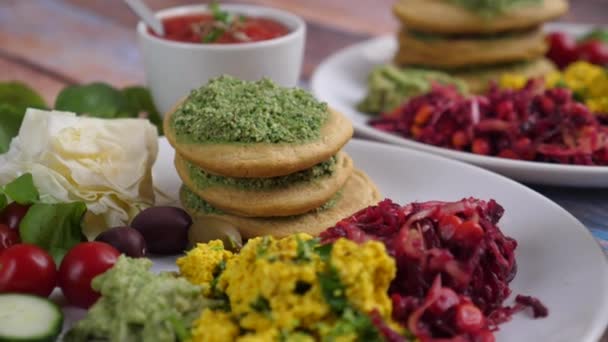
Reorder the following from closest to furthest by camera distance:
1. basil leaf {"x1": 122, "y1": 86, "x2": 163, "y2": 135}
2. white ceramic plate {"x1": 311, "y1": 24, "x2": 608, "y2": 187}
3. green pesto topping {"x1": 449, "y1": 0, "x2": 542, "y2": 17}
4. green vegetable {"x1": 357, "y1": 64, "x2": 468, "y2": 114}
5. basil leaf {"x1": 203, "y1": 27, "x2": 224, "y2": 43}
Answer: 1. white ceramic plate {"x1": 311, "y1": 24, "x2": 608, "y2": 187}
2. basil leaf {"x1": 203, "y1": 27, "x2": 224, "y2": 43}
3. basil leaf {"x1": 122, "y1": 86, "x2": 163, "y2": 135}
4. green vegetable {"x1": 357, "y1": 64, "x2": 468, "y2": 114}
5. green pesto topping {"x1": 449, "y1": 0, "x2": 542, "y2": 17}

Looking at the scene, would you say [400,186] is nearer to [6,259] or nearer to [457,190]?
[457,190]

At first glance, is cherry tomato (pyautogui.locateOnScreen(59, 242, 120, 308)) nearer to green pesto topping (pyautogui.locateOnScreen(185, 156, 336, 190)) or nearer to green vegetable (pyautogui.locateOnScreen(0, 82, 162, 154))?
green pesto topping (pyautogui.locateOnScreen(185, 156, 336, 190))

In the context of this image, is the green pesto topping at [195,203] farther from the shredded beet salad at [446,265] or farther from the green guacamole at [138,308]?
the green guacamole at [138,308]

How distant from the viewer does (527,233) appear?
10.5 feet

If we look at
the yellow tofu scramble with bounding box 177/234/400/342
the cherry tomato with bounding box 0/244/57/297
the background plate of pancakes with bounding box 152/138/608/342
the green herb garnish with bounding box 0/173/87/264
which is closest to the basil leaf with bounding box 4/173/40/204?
the green herb garnish with bounding box 0/173/87/264

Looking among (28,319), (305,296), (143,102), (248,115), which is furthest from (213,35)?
(305,296)

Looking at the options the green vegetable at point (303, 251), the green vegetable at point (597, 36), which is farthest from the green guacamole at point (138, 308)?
the green vegetable at point (597, 36)

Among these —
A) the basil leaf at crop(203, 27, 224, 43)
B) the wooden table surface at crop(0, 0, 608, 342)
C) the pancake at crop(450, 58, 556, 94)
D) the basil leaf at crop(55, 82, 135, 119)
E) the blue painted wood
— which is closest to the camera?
the blue painted wood

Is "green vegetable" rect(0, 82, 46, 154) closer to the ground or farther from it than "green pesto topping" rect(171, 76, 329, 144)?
closer to the ground

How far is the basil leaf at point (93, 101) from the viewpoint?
4348 mm

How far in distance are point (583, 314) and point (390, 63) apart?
3.67 metres

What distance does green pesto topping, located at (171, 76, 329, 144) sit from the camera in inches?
127

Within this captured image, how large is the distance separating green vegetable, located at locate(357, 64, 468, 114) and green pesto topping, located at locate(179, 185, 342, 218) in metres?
1.71

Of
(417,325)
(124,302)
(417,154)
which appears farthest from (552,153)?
(124,302)
